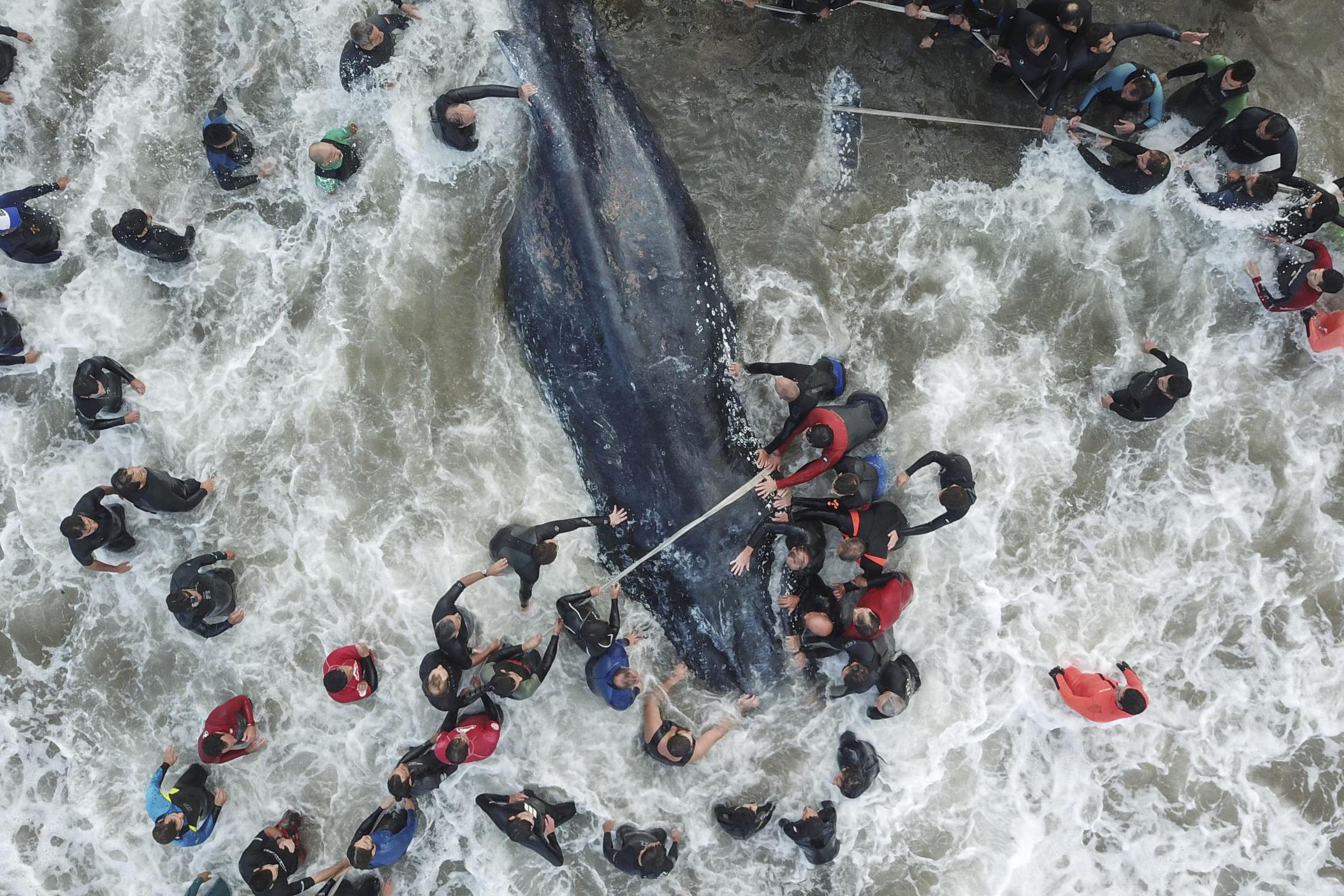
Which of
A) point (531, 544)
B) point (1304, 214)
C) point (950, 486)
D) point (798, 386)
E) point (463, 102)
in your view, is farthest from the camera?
point (1304, 214)

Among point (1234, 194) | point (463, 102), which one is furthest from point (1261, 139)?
point (463, 102)

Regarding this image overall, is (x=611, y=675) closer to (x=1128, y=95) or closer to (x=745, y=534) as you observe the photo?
(x=745, y=534)

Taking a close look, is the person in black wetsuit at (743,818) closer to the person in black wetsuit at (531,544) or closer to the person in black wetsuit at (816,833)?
the person in black wetsuit at (816,833)

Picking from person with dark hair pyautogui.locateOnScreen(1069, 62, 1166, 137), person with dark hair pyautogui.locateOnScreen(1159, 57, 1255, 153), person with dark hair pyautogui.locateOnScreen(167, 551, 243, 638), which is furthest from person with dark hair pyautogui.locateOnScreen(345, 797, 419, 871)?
person with dark hair pyautogui.locateOnScreen(1159, 57, 1255, 153)

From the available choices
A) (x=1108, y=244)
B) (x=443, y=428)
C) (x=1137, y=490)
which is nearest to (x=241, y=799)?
(x=443, y=428)

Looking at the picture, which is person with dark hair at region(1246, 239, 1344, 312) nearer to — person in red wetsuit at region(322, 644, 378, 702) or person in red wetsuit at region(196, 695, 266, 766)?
person in red wetsuit at region(322, 644, 378, 702)

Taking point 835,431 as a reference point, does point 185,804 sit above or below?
below
